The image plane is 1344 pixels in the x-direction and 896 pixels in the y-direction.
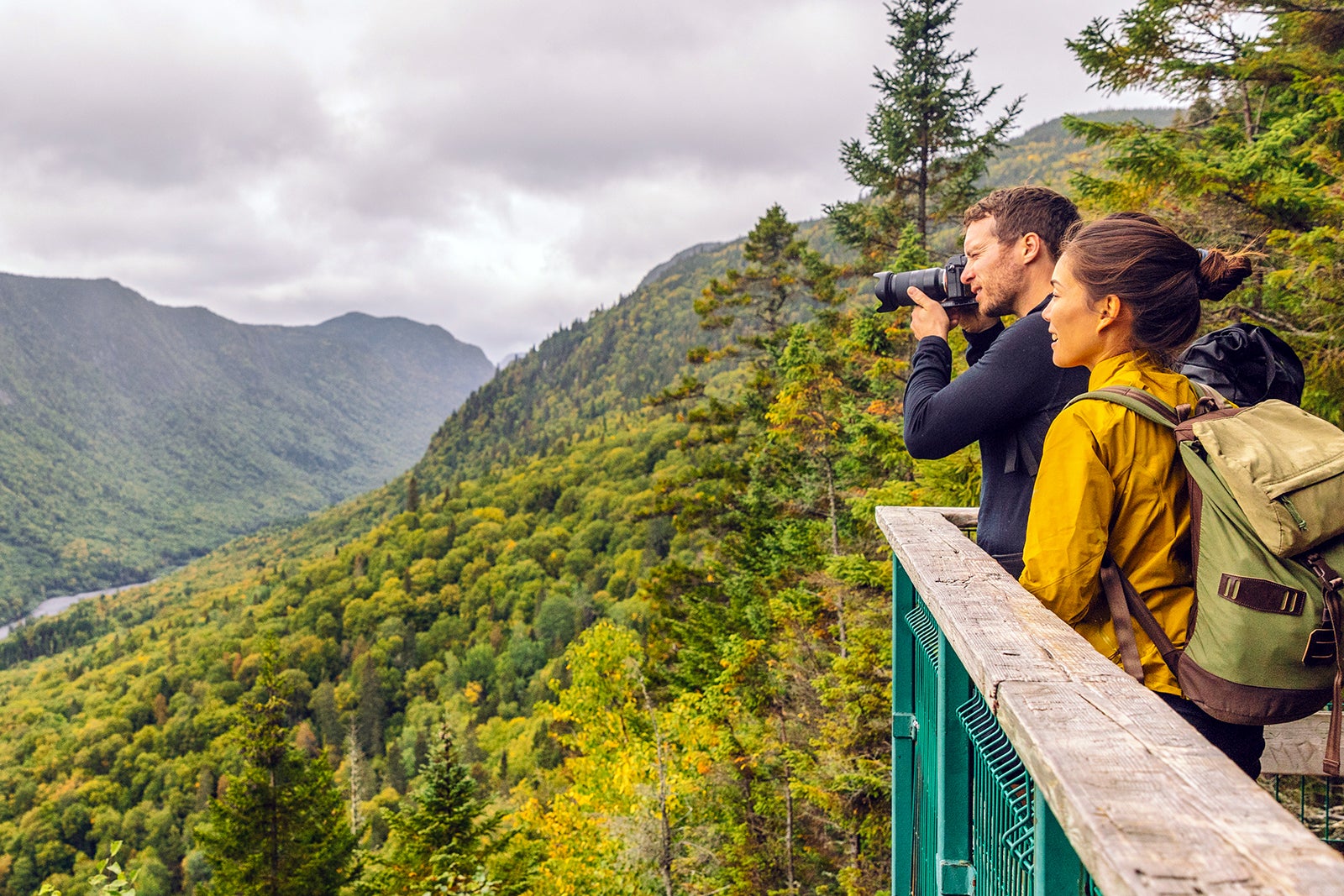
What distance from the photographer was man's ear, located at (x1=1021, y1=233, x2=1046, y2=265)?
2.02 m

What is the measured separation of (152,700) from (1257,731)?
90824 millimetres

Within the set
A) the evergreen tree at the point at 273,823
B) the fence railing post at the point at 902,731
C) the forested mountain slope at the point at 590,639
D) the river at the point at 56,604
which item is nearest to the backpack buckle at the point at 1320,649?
the fence railing post at the point at 902,731

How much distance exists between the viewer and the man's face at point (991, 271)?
207cm

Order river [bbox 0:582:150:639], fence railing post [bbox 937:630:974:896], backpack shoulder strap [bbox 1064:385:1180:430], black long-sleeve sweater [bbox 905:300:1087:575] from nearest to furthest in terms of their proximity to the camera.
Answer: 1. backpack shoulder strap [bbox 1064:385:1180:430]
2. fence railing post [bbox 937:630:974:896]
3. black long-sleeve sweater [bbox 905:300:1087:575]
4. river [bbox 0:582:150:639]

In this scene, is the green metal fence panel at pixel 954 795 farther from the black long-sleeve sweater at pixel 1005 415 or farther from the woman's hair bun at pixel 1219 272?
the woman's hair bun at pixel 1219 272

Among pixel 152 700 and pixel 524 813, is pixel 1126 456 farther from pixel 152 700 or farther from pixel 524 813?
pixel 152 700

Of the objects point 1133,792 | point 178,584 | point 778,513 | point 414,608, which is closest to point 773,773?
point 778,513

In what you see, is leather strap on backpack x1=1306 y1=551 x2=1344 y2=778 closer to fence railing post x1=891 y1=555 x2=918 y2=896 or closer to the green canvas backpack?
the green canvas backpack

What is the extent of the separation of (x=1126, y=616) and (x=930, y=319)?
1030 mm

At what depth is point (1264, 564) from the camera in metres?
1.20

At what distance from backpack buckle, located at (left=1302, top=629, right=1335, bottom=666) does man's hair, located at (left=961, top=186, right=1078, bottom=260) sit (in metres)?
1.15

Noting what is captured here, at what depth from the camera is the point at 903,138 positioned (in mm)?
13391

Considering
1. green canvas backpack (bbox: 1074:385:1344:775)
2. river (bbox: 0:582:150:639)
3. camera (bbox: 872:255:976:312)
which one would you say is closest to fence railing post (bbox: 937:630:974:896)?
green canvas backpack (bbox: 1074:385:1344:775)

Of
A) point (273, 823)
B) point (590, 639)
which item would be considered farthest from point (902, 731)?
point (590, 639)
